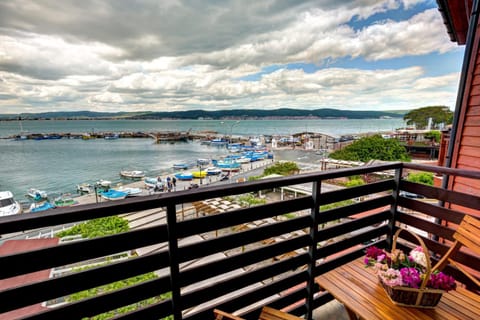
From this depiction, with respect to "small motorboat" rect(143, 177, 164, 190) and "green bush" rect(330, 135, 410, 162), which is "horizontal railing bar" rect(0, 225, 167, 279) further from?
"green bush" rect(330, 135, 410, 162)

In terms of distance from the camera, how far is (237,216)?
1179 millimetres

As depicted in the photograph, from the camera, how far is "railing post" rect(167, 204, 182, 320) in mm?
989

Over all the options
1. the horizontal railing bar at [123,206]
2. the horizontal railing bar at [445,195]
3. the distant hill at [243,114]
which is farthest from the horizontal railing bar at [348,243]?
the distant hill at [243,114]

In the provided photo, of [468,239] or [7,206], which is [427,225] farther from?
[7,206]

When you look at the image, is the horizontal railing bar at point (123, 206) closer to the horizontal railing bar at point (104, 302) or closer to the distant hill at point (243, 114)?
the horizontal railing bar at point (104, 302)

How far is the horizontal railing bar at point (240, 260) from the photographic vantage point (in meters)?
1.13

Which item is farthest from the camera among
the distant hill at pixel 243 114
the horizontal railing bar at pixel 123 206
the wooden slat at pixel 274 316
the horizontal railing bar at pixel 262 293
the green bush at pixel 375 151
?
the distant hill at pixel 243 114

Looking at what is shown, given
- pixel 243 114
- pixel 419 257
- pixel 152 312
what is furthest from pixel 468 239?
pixel 243 114

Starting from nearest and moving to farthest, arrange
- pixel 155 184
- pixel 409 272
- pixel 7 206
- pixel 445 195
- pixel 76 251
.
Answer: pixel 76 251
pixel 409 272
pixel 445 195
pixel 7 206
pixel 155 184

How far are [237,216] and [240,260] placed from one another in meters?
0.29

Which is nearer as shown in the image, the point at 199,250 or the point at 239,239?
the point at 199,250

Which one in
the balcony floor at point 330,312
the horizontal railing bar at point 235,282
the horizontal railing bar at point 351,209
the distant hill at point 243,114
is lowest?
the balcony floor at point 330,312

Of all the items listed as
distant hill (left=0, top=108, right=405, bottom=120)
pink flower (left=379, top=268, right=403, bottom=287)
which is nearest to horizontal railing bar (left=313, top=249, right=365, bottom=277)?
pink flower (left=379, top=268, right=403, bottom=287)

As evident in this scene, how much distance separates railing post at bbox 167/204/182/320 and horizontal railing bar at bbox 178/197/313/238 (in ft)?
0.12
